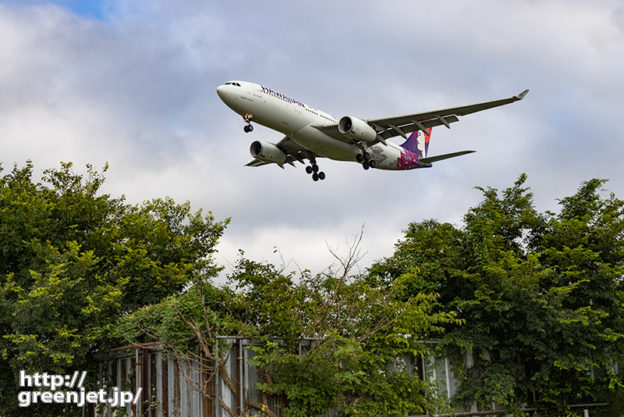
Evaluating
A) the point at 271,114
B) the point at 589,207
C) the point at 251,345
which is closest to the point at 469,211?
the point at 589,207

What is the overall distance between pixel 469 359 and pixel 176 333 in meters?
9.67

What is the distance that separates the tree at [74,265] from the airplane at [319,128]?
17.6 ft

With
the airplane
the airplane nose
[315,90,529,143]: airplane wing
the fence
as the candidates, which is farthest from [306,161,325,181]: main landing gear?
the fence

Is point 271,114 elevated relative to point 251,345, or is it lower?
elevated

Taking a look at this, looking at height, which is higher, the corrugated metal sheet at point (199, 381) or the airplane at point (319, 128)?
the airplane at point (319, 128)

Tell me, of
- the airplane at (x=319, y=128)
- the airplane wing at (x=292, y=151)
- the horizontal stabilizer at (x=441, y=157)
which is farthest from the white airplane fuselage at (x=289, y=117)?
the horizontal stabilizer at (x=441, y=157)

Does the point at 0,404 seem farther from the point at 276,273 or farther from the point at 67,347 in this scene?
the point at 276,273

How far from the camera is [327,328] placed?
48.6ft

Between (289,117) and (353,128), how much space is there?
2669 millimetres

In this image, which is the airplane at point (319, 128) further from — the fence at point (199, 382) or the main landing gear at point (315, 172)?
the fence at point (199, 382)

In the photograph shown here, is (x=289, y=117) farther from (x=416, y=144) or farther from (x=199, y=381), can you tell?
(x=199, y=381)

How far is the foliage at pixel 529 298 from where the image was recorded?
63.2 ft

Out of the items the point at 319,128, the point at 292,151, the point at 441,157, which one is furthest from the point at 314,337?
the point at 441,157

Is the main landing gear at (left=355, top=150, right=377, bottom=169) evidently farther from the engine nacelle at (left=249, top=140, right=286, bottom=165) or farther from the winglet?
the winglet
